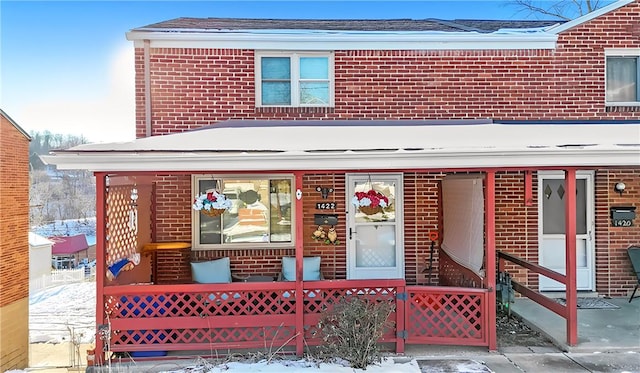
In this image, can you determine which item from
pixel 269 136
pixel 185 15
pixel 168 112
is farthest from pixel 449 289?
pixel 185 15

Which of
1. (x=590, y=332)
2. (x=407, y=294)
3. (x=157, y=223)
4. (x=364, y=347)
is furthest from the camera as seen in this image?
(x=157, y=223)

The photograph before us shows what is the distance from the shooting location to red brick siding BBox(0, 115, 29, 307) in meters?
16.1

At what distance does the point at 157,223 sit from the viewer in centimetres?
823

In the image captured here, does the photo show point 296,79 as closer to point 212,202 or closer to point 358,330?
point 212,202

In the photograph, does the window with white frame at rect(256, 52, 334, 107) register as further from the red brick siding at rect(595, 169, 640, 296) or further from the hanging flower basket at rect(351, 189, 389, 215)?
the red brick siding at rect(595, 169, 640, 296)

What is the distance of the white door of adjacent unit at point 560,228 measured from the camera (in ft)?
28.0

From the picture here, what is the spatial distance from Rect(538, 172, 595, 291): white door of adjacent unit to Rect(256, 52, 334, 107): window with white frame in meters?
4.72

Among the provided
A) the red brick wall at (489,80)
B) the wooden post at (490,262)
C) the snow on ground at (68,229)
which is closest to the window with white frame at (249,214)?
the red brick wall at (489,80)

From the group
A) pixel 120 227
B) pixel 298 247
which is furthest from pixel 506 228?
pixel 120 227

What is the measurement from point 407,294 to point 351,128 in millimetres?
3116

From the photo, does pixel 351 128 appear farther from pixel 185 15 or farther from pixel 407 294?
pixel 185 15

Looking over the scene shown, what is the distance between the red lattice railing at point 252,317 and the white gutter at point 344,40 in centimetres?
494

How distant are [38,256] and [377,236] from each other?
33674mm

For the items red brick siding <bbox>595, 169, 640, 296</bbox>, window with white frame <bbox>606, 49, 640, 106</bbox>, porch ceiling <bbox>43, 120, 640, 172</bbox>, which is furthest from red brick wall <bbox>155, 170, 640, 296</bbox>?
porch ceiling <bbox>43, 120, 640, 172</bbox>
